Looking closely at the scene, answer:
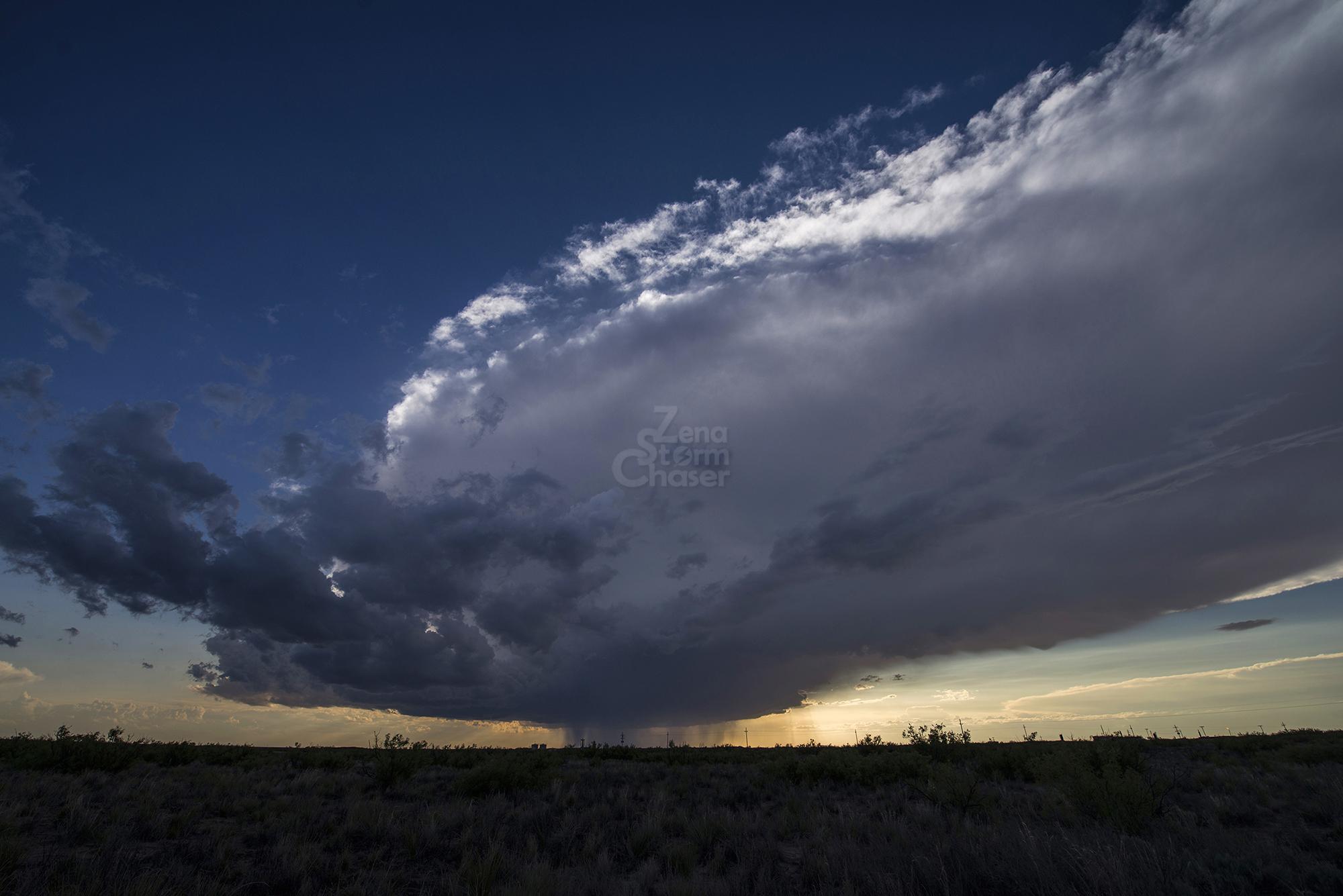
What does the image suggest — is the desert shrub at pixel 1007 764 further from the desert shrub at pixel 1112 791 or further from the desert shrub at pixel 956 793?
the desert shrub at pixel 1112 791

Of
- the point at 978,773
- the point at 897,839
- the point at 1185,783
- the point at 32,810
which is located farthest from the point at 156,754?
the point at 1185,783

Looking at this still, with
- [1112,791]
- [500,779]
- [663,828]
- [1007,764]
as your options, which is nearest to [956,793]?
[1112,791]

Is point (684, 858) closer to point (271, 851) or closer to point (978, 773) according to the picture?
point (271, 851)

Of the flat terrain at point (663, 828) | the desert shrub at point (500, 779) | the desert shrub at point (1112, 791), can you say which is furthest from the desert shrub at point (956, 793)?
the desert shrub at point (500, 779)

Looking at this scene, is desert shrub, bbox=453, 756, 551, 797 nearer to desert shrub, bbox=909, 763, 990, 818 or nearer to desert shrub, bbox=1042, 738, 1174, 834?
desert shrub, bbox=909, 763, 990, 818

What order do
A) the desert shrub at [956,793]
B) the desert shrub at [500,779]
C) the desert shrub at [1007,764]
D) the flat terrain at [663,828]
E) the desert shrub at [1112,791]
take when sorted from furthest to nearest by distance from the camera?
the desert shrub at [1007,764], the desert shrub at [500,779], the desert shrub at [956,793], the desert shrub at [1112,791], the flat terrain at [663,828]

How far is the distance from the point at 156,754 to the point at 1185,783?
131 ft

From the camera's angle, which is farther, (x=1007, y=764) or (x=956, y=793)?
(x=1007, y=764)

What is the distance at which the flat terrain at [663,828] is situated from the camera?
8656 mm

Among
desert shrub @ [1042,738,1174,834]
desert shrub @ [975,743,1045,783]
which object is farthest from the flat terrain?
desert shrub @ [975,743,1045,783]

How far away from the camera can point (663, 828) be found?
45.4 feet

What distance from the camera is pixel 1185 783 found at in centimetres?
1984

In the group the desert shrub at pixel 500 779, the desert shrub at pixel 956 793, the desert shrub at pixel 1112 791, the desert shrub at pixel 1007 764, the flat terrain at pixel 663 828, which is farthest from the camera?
the desert shrub at pixel 1007 764

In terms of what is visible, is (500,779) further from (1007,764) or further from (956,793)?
(1007,764)
